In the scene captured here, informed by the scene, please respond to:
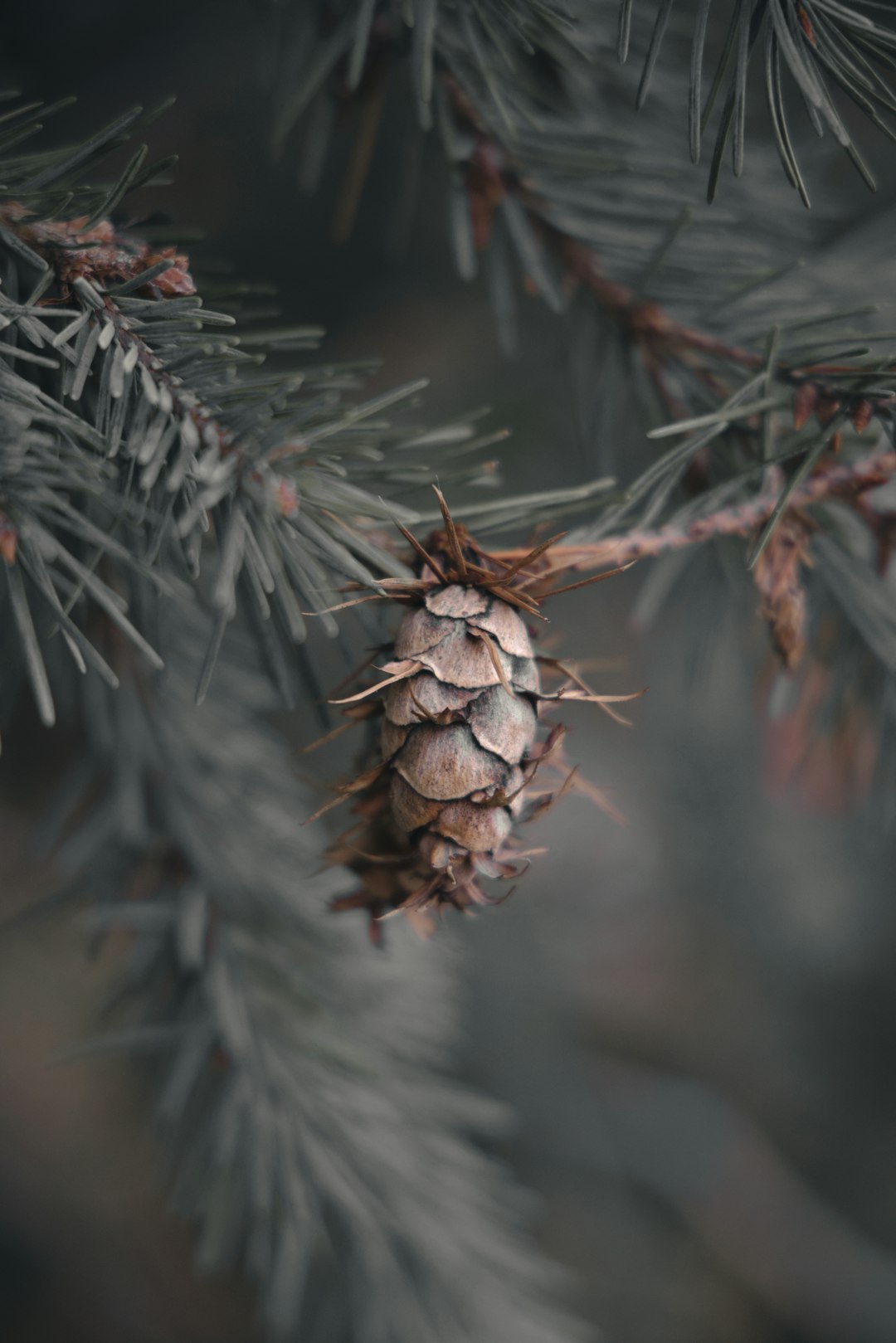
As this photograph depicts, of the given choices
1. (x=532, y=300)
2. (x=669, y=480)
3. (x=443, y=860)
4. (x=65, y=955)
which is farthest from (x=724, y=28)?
(x=65, y=955)

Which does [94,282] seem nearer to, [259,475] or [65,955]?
[259,475]

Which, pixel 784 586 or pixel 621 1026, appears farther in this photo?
pixel 621 1026

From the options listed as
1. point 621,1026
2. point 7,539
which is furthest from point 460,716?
point 621,1026

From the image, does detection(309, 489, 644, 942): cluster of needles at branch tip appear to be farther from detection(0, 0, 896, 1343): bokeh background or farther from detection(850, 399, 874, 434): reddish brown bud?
detection(0, 0, 896, 1343): bokeh background

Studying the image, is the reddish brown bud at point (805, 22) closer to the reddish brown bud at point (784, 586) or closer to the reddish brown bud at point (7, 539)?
the reddish brown bud at point (784, 586)

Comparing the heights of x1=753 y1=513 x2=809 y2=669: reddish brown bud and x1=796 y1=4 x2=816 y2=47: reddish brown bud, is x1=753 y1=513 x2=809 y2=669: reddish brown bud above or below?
below

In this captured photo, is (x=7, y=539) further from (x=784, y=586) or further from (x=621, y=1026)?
(x=621, y=1026)

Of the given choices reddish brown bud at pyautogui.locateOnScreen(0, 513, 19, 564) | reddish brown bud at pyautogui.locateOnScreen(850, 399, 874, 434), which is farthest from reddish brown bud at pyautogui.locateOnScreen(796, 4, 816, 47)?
reddish brown bud at pyautogui.locateOnScreen(0, 513, 19, 564)
